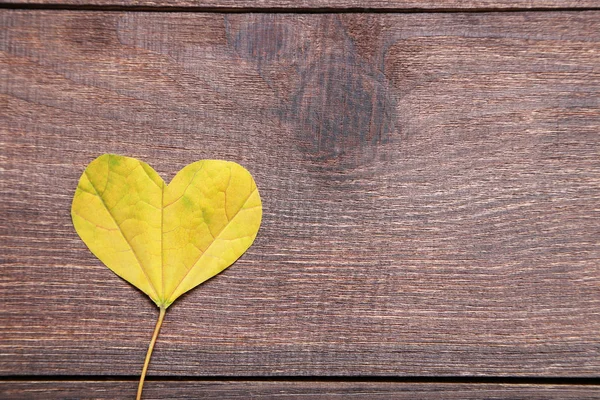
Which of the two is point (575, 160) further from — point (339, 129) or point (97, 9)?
point (97, 9)

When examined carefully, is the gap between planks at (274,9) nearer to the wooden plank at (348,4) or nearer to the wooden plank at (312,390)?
the wooden plank at (348,4)

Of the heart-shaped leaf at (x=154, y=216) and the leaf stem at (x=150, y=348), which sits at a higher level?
the heart-shaped leaf at (x=154, y=216)

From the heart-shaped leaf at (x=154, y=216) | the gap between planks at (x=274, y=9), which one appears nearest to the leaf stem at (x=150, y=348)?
the heart-shaped leaf at (x=154, y=216)

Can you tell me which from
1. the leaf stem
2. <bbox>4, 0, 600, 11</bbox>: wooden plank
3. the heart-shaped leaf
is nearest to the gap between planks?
<bbox>4, 0, 600, 11</bbox>: wooden plank

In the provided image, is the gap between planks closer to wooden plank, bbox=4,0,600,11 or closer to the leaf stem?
wooden plank, bbox=4,0,600,11

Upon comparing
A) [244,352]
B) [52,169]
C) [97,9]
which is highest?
[97,9]

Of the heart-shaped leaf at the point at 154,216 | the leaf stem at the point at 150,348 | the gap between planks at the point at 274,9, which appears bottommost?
the leaf stem at the point at 150,348

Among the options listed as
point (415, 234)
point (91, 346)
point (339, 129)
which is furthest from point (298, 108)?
point (91, 346)
